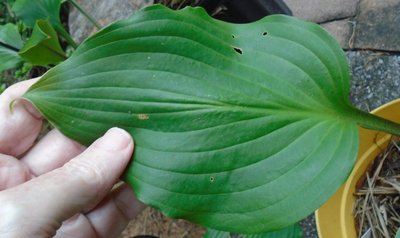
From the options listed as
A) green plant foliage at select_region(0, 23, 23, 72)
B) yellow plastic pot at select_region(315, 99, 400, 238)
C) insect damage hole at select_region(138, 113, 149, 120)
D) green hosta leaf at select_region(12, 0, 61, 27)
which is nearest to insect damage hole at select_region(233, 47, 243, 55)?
insect damage hole at select_region(138, 113, 149, 120)

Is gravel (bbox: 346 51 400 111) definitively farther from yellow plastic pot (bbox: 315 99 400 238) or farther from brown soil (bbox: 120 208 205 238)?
brown soil (bbox: 120 208 205 238)

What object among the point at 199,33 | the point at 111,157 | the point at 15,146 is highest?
the point at 199,33

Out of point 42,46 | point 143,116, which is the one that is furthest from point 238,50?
point 42,46

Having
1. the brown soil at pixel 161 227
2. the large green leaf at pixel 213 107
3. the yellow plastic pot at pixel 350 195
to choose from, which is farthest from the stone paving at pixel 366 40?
the large green leaf at pixel 213 107

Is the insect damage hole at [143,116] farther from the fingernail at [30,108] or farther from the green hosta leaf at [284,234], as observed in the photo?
the green hosta leaf at [284,234]

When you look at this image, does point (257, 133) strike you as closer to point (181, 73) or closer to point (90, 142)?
point (181, 73)

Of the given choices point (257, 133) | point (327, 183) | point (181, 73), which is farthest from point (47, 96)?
point (327, 183)
